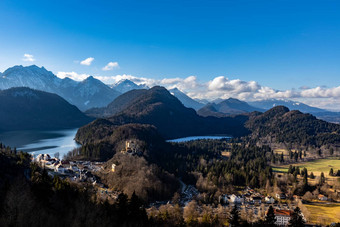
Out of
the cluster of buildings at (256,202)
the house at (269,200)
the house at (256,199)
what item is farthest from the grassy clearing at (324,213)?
the house at (256,199)

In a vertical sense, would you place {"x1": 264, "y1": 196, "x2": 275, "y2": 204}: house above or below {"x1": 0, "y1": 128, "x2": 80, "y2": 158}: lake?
below

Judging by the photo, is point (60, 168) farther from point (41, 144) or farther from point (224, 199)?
point (41, 144)

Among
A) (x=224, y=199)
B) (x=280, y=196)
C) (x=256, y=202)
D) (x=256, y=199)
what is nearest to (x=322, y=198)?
(x=280, y=196)

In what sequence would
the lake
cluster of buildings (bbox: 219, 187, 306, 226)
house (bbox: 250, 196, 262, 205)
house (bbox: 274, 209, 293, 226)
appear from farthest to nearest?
1. the lake
2. house (bbox: 250, 196, 262, 205)
3. cluster of buildings (bbox: 219, 187, 306, 226)
4. house (bbox: 274, 209, 293, 226)

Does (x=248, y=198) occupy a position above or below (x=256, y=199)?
above

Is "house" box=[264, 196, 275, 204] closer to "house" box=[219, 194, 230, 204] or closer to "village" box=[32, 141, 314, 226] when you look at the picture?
"village" box=[32, 141, 314, 226]

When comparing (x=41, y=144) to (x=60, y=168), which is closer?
(x=60, y=168)

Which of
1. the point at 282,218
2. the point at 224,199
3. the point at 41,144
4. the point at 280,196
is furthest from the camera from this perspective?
the point at 41,144

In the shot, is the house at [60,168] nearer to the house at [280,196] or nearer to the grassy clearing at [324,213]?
the house at [280,196]

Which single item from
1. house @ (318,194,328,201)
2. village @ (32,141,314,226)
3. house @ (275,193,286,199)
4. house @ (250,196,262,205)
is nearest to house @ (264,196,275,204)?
village @ (32,141,314,226)
